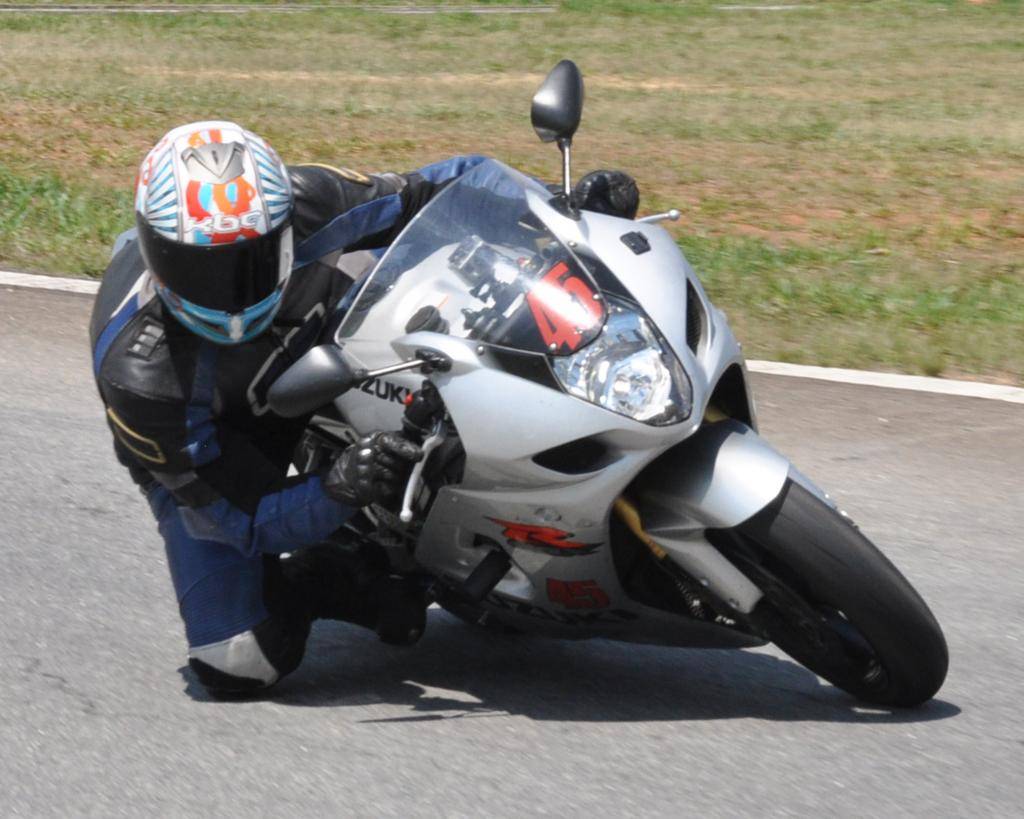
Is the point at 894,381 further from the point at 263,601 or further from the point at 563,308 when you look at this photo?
the point at 563,308

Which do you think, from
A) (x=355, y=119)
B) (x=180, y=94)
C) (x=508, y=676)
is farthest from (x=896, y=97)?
(x=508, y=676)

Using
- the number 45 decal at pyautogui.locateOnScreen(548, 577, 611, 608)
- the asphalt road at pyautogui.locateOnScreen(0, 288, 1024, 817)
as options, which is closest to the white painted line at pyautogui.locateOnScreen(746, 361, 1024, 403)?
the asphalt road at pyautogui.locateOnScreen(0, 288, 1024, 817)

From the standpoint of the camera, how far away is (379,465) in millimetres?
3545

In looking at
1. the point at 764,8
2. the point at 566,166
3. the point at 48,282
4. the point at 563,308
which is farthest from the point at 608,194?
the point at 764,8

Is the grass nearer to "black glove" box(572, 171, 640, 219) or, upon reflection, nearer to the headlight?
"black glove" box(572, 171, 640, 219)

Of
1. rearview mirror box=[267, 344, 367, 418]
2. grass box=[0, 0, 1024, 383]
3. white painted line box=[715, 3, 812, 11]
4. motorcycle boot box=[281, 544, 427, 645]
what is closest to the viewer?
rearview mirror box=[267, 344, 367, 418]

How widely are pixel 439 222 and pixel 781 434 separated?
2572 mm

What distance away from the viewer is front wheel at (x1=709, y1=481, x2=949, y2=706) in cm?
349

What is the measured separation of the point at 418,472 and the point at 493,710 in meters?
0.83

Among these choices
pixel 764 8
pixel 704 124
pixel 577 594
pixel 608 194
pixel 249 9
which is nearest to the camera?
pixel 577 594

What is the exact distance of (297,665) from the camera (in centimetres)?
433

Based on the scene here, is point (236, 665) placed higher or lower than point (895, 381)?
higher

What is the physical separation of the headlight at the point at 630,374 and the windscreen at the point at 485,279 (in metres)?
0.03

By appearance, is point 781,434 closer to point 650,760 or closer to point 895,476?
point 895,476
